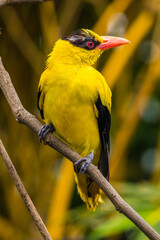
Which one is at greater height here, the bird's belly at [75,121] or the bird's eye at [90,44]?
the bird's eye at [90,44]

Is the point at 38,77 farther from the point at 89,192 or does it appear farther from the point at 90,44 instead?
the point at 89,192

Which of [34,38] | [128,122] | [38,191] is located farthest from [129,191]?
[34,38]

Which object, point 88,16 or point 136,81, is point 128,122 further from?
point 88,16

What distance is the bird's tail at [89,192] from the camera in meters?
2.23

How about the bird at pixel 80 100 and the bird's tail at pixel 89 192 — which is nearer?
the bird at pixel 80 100

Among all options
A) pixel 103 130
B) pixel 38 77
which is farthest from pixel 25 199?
pixel 38 77

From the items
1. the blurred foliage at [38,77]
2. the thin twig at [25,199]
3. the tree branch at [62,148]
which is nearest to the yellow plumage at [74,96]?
the tree branch at [62,148]

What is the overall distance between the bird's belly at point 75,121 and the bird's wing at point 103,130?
0.03m

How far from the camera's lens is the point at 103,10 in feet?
11.5

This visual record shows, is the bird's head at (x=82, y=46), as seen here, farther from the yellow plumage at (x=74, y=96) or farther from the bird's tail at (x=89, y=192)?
the bird's tail at (x=89, y=192)

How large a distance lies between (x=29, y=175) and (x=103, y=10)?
141 centimetres

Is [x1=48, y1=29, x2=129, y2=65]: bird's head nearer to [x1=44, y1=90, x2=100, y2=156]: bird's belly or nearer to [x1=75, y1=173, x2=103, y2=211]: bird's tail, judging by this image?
[x1=44, y1=90, x2=100, y2=156]: bird's belly

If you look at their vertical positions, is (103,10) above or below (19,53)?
above

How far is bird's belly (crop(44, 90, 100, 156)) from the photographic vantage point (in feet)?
6.57
